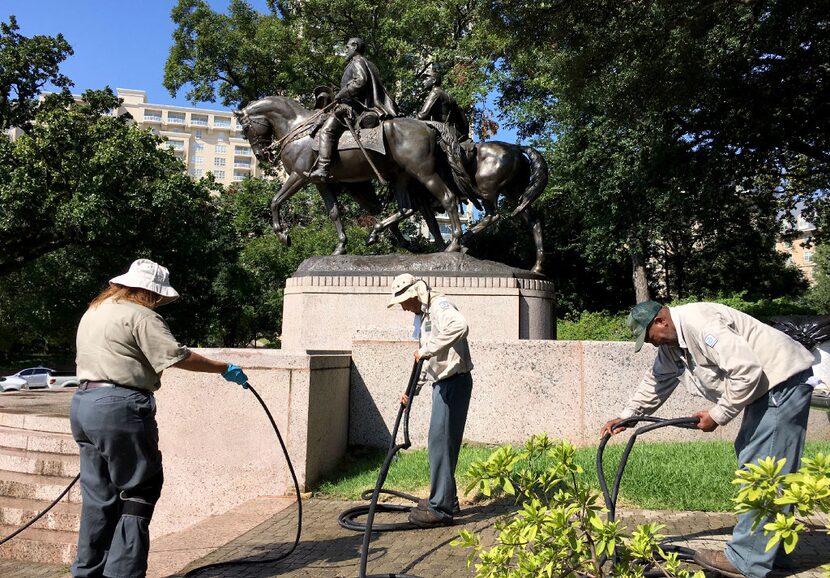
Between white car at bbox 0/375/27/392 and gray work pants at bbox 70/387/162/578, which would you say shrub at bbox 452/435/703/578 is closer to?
gray work pants at bbox 70/387/162/578

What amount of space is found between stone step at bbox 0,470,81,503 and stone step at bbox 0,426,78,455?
344 mm

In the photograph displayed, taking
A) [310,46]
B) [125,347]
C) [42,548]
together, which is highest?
[310,46]

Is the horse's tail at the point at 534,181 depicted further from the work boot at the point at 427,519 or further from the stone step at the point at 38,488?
the stone step at the point at 38,488

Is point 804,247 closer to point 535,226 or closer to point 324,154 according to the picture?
point 535,226

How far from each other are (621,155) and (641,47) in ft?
27.9

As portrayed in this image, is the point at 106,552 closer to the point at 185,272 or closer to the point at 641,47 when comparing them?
the point at 641,47

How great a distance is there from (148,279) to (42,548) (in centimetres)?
394

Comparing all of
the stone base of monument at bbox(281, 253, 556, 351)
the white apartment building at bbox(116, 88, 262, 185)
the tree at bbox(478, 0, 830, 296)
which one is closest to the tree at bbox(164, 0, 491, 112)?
the tree at bbox(478, 0, 830, 296)

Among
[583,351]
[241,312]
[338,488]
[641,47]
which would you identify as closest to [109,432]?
[338,488]

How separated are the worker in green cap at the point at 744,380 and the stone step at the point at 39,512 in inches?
225

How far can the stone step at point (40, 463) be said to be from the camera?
7.18 m

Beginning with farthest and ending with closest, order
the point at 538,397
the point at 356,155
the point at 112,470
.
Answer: the point at 356,155 → the point at 538,397 → the point at 112,470

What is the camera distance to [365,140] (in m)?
10.2

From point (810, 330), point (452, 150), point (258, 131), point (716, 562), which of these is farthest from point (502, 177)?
point (716, 562)
